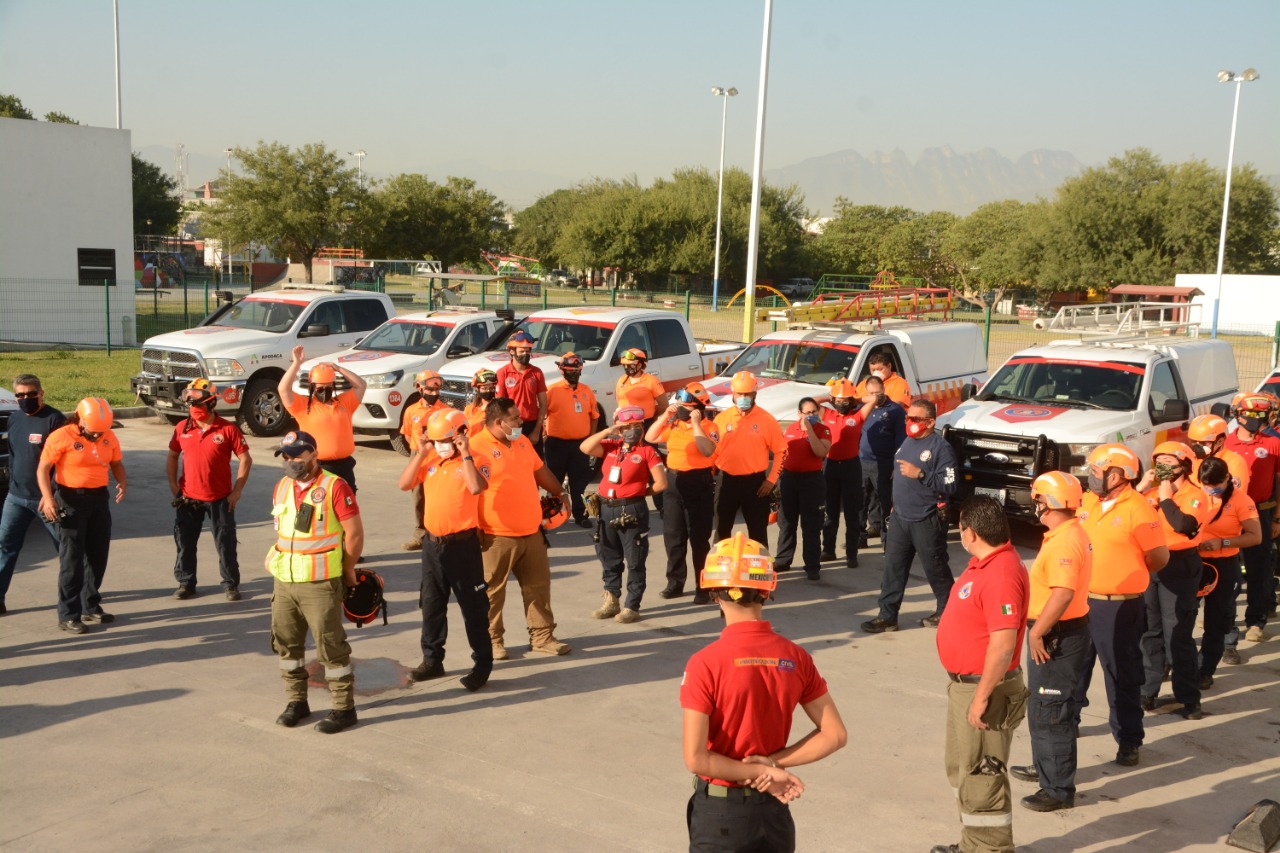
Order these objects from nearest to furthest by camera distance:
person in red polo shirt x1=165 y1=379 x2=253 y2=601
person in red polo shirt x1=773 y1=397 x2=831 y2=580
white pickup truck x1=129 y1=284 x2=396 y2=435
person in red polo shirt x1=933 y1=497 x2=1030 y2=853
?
person in red polo shirt x1=933 y1=497 x2=1030 y2=853, person in red polo shirt x1=165 y1=379 x2=253 y2=601, person in red polo shirt x1=773 y1=397 x2=831 y2=580, white pickup truck x1=129 y1=284 x2=396 y2=435

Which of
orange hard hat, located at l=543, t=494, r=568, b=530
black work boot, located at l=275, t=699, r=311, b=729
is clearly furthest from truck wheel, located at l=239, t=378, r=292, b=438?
black work boot, located at l=275, t=699, r=311, b=729

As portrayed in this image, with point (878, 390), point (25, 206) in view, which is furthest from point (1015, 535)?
point (25, 206)

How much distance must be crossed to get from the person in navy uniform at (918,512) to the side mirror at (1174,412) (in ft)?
13.0

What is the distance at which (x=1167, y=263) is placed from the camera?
2373 inches

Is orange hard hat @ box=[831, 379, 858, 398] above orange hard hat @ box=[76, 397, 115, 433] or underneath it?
above

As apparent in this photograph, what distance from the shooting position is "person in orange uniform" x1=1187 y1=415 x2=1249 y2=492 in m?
7.82

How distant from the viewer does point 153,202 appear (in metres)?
74.8

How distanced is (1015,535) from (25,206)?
23.9 m

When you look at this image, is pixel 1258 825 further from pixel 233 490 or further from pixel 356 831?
pixel 233 490

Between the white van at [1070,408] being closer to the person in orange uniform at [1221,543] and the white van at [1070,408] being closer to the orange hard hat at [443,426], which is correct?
Answer: the person in orange uniform at [1221,543]

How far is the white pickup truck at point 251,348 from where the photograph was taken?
53.8 feet

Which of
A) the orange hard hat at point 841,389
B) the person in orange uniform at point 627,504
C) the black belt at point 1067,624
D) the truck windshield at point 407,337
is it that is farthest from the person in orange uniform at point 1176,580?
the truck windshield at point 407,337

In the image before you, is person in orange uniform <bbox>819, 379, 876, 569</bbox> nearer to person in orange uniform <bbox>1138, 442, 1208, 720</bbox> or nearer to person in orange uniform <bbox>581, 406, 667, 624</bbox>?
person in orange uniform <bbox>581, 406, 667, 624</bbox>

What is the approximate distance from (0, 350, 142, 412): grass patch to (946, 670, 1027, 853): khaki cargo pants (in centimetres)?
1593
